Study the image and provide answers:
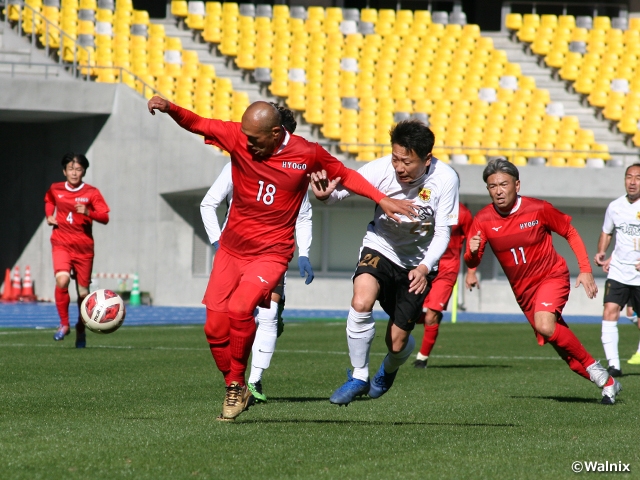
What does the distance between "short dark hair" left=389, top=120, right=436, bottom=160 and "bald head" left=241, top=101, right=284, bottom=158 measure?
940 mm

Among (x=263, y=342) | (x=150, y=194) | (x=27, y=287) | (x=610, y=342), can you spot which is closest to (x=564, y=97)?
(x=150, y=194)

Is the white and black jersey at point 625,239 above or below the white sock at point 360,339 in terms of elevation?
below

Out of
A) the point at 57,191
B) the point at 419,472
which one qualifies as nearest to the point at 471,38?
the point at 57,191

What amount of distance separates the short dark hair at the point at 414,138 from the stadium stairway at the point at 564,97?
20272mm

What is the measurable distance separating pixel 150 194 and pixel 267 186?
793 inches

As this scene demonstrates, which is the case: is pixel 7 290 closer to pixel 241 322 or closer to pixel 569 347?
pixel 569 347

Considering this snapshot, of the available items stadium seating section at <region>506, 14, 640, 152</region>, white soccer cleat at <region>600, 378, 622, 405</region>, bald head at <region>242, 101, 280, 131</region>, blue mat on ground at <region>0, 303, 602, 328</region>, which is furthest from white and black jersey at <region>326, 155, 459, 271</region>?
stadium seating section at <region>506, 14, 640, 152</region>

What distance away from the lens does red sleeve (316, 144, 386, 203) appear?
6.88 meters

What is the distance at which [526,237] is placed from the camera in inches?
342

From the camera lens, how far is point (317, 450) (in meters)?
5.71

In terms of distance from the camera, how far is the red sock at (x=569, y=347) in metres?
8.50

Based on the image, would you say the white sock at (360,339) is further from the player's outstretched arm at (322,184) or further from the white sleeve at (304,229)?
the white sleeve at (304,229)

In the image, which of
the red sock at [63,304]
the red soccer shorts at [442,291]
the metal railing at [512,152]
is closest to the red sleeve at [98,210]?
the red sock at [63,304]

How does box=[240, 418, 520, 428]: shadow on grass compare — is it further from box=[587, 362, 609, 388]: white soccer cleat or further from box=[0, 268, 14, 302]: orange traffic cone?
box=[0, 268, 14, 302]: orange traffic cone
